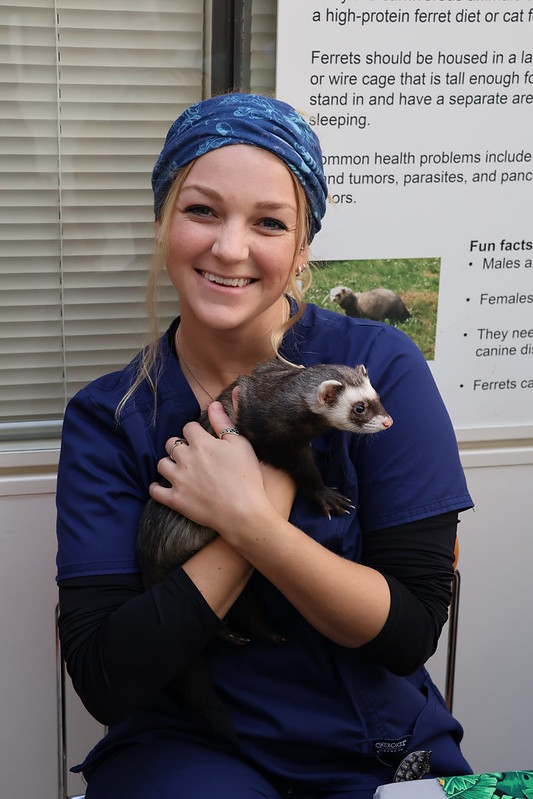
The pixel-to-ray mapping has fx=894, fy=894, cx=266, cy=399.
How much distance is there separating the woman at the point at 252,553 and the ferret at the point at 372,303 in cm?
72

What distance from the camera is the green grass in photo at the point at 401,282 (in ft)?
8.07

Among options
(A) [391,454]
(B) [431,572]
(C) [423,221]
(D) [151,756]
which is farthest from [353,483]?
(C) [423,221]

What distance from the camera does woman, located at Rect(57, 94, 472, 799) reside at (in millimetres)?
1551

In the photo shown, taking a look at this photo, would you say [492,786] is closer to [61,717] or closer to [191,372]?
[191,372]

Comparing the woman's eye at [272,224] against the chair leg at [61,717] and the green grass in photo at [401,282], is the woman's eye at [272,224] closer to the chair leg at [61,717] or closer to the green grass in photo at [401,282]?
the green grass in photo at [401,282]

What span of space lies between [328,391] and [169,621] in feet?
1.61

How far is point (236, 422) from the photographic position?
1737mm

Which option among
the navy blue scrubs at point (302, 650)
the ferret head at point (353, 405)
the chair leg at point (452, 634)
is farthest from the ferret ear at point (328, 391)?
the chair leg at point (452, 634)

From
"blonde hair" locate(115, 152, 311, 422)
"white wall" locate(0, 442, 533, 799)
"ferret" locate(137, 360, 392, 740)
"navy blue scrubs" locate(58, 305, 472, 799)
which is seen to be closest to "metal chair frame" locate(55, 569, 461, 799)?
A: "white wall" locate(0, 442, 533, 799)

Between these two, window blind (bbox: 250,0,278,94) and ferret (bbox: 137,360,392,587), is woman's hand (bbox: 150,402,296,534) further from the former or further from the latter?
window blind (bbox: 250,0,278,94)

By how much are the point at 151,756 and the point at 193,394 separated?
690 mm

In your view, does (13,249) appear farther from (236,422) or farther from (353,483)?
(353,483)

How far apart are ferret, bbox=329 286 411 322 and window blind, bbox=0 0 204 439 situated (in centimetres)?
47

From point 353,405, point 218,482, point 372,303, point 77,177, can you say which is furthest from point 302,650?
point 77,177
